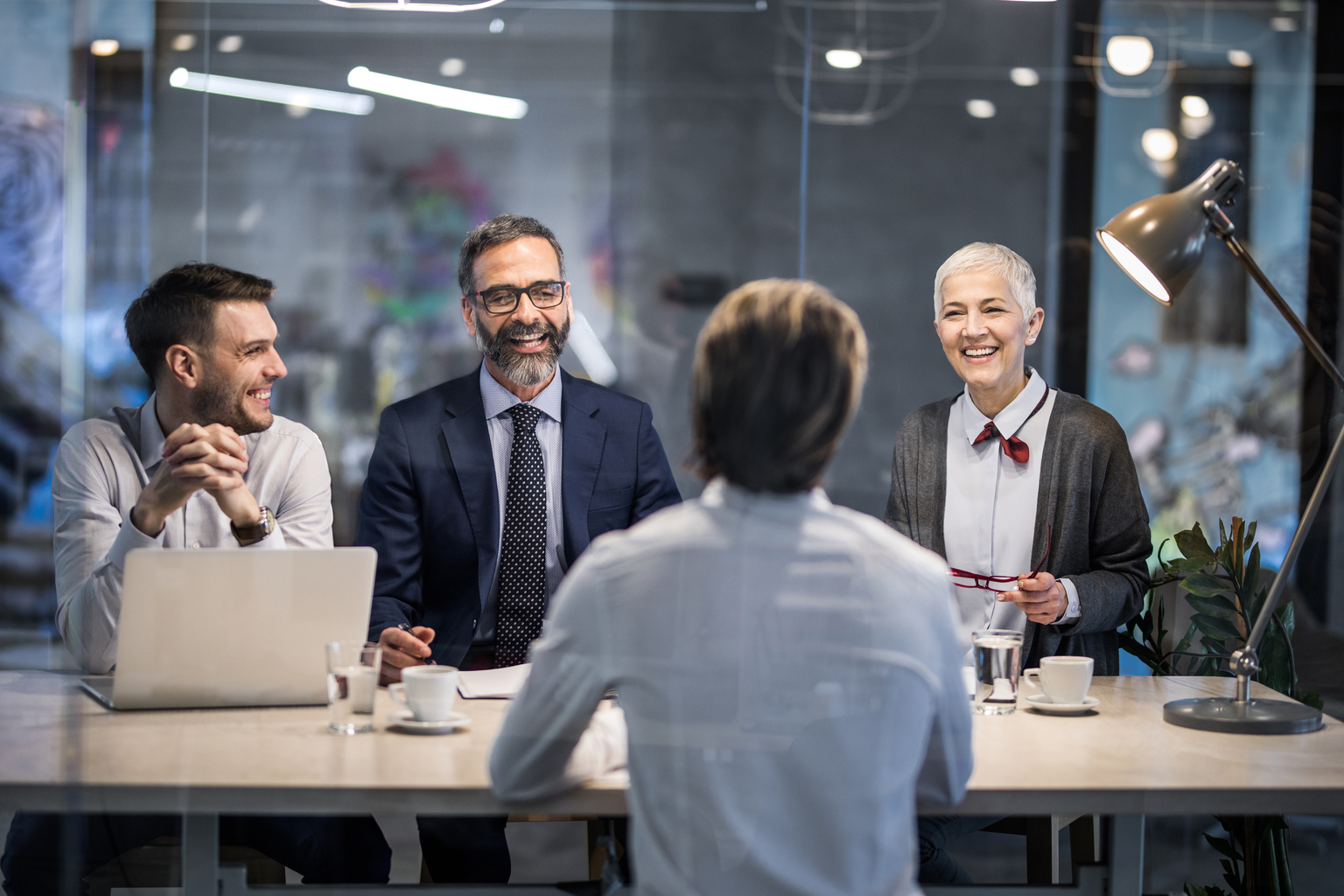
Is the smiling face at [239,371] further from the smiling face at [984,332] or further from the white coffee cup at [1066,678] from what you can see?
the white coffee cup at [1066,678]

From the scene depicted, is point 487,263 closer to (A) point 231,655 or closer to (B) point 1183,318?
(A) point 231,655

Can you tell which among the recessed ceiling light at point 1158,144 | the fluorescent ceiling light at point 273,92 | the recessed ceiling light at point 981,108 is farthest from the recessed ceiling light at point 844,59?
the fluorescent ceiling light at point 273,92

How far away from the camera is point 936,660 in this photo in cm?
141

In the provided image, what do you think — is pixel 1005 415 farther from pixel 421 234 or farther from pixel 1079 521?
pixel 421 234

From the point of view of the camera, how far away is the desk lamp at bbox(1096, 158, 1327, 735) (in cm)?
197

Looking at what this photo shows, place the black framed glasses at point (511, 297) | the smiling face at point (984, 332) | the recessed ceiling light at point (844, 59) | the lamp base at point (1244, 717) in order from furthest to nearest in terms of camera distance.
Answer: the recessed ceiling light at point (844, 59), the black framed glasses at point (511, 297), the smiling face at point (984, 332), the lamp base at point (1244, 717)

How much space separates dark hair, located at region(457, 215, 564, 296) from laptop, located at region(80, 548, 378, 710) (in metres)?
0.97

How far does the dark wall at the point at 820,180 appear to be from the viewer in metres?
2.87

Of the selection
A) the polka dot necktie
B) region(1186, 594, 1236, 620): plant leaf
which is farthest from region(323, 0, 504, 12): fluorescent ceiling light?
region(1186, 594, 1236, 620): plant leaf

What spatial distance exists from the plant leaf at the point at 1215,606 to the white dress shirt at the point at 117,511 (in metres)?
1.69

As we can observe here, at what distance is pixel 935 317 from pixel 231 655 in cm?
159

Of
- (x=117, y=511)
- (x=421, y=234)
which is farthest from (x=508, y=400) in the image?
(x=117, y=511)

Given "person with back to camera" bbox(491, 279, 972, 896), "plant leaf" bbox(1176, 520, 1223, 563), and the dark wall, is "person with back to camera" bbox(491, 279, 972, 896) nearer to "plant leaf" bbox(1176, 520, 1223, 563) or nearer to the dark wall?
"plant leaf" bbox(1176, 520, 1223, 563)

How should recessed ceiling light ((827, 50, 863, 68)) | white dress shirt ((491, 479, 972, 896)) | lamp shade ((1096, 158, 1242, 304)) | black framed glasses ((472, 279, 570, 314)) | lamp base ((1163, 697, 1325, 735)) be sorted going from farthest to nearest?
recessed ceiling light ((827, 50, 863, 68))
black framed glasses ((472, 279, 570, 314))
lamp shade ((1096, 158, 1242, 304))
lamp base ((1163, 697, 1325, 735))
white dress shirt ((491, 479, 972, 896))
